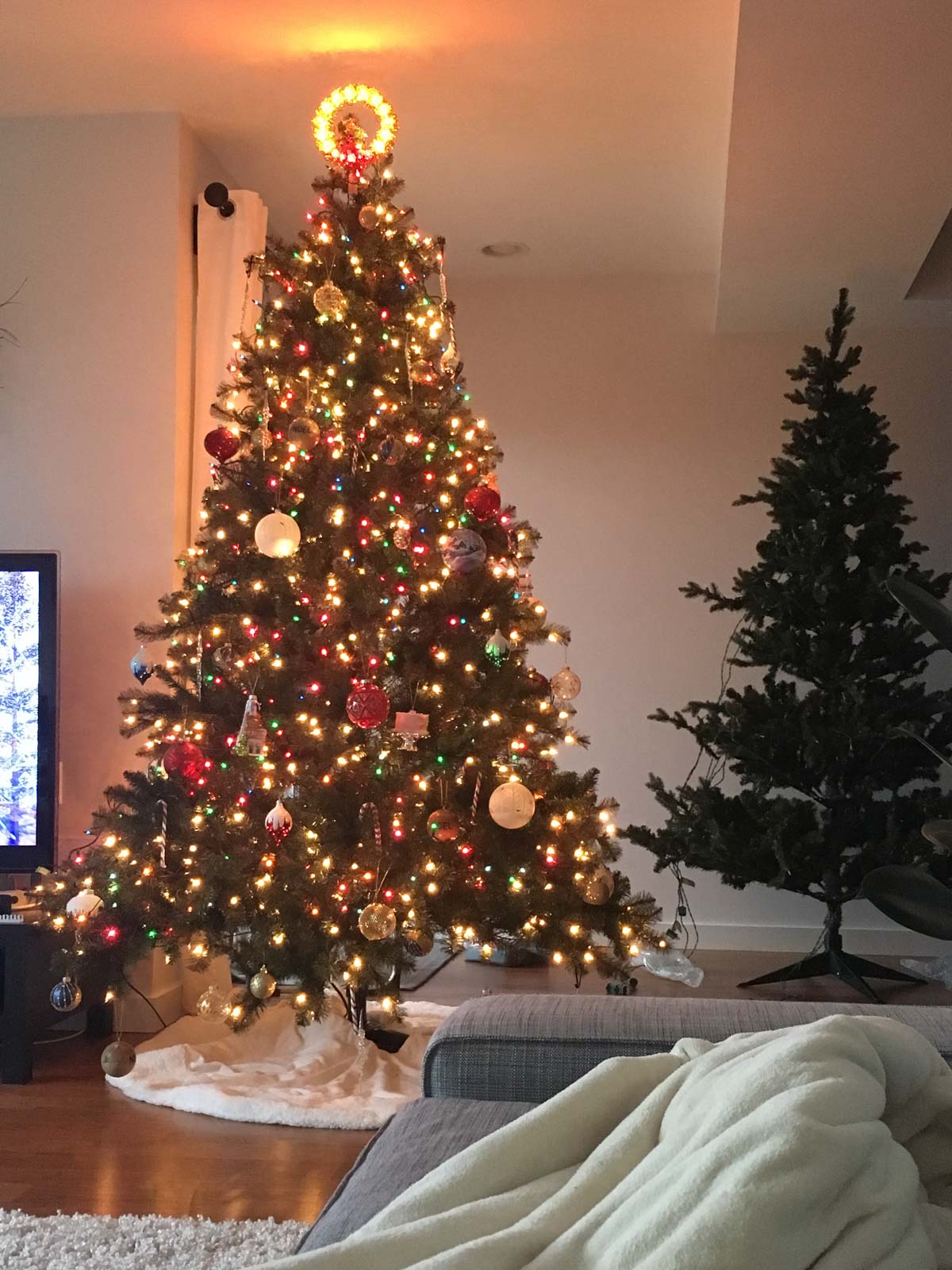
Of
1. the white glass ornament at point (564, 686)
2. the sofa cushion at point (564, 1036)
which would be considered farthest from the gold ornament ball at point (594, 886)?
the sofa cushion at point (564, 1036)

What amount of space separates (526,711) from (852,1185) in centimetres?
239

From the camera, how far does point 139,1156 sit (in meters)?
2.67

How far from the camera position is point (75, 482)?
392 centimetres

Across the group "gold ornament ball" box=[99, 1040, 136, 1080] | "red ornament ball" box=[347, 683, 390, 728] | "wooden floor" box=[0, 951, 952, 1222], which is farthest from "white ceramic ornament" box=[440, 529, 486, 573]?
"gold ornament ball" box=[99, 1040, 136, 1080]

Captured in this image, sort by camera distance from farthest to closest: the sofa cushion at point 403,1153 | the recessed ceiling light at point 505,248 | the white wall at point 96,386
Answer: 1. the recessed ceiling light at point 505,248
2. the white wall at point 96,386
3. the sofa cushion at point 403,1153

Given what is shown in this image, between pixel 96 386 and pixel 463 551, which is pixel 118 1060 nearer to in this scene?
pixel 463 551

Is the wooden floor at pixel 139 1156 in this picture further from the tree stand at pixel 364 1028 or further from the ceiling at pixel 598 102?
the ceiling at pixel 598 102

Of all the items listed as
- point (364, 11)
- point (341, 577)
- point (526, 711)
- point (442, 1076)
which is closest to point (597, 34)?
point (364, 11)

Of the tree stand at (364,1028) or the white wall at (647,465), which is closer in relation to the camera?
the tree stand at (364,1028)

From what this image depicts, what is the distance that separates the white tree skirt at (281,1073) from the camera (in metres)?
2.92

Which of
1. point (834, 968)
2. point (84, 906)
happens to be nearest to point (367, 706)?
point (84, 906)

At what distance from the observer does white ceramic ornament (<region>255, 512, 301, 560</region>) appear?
3129mm

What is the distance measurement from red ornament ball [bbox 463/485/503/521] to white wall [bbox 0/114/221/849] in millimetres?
1116

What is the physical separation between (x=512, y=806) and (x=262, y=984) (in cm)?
76
